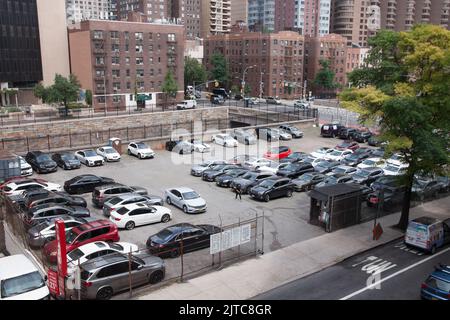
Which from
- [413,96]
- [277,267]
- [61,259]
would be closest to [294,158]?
[413,96]

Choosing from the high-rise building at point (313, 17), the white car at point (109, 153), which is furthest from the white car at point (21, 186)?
the high-rise building at point (313, 17)

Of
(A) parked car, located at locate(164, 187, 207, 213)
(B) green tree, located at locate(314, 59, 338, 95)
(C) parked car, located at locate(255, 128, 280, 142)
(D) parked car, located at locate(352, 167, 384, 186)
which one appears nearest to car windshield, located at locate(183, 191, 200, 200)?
(A) parked car, located at locate(164, 187, 207, 213)

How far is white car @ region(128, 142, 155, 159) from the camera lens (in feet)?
144

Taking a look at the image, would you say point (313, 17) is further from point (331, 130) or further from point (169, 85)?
point (331, 130)

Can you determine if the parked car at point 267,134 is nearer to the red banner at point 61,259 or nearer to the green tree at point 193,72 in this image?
the red banner at point 61,259

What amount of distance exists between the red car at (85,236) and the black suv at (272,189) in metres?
11.4

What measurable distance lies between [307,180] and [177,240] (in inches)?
605

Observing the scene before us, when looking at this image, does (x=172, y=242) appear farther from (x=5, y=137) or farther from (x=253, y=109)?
(x=253, y=109)

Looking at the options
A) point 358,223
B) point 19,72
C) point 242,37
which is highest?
point 242,37

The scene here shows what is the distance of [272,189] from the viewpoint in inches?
1213

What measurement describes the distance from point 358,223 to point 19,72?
6951 centimetres

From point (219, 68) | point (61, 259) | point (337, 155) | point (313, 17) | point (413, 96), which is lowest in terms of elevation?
point (337, 155)

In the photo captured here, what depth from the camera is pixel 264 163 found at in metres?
39.6

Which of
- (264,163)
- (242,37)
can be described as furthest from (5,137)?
(242,37)
